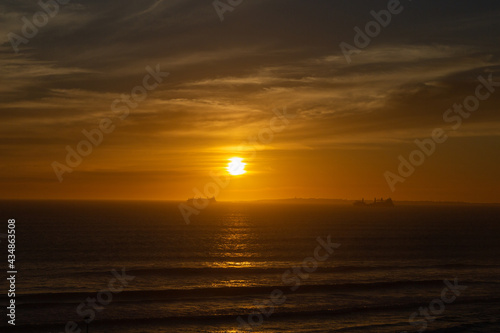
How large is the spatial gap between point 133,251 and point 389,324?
2223 inches

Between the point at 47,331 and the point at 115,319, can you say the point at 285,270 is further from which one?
the point at 47,331

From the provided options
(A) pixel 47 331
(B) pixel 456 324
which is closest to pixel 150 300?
(A) pixel 47 331

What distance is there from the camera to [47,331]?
117ft

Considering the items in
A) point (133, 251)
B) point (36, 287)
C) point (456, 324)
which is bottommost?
point (456, 324)

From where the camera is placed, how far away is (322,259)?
76.1 meters

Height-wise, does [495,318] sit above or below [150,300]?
below

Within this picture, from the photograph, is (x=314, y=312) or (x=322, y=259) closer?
(x=314, y=312)

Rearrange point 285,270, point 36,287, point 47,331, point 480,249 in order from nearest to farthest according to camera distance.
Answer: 1. point 47,331
2. point 36,287
3. point 285,270
4. point 480,249

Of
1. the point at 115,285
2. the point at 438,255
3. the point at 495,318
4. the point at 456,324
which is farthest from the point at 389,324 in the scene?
the point at 438,255

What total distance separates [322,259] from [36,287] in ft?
141

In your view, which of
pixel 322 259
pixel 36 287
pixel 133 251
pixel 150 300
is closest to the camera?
pixel 150 300

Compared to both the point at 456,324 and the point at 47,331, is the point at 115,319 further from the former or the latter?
the point at 456,324

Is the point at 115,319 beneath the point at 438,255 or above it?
beneath

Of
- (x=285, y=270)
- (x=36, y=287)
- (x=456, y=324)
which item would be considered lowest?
(x=456, y=324)
